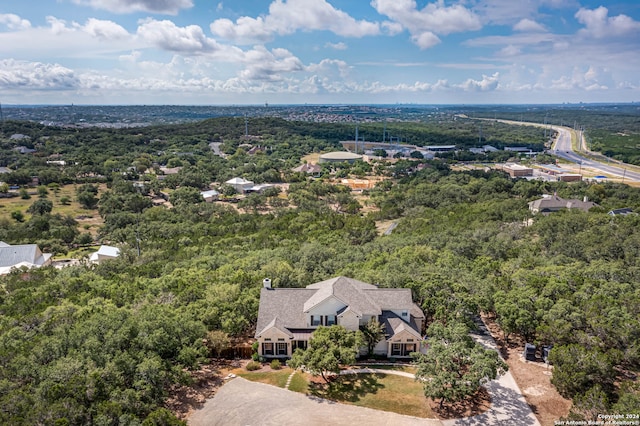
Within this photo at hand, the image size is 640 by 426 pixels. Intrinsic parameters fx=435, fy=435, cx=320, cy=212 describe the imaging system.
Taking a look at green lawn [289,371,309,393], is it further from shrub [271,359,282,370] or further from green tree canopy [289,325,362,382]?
shrub [271,359,282,370]

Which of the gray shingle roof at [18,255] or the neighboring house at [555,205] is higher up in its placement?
the neighboring house at [555,205]

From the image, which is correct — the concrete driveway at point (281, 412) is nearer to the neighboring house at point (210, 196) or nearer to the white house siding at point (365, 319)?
the white house siding at point (365, 319)

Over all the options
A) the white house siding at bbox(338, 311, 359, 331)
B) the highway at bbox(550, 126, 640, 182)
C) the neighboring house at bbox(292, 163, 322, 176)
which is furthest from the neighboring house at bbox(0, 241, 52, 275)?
the highway at bbox(550, 126, 640, 182)

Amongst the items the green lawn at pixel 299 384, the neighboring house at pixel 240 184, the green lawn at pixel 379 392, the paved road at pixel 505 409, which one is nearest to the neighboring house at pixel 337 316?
the green lawn at pixel 299 384

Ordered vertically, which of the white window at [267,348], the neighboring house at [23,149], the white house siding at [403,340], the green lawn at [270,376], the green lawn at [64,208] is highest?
the neighboring house at [23,149]

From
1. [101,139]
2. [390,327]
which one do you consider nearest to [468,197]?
[390,327]

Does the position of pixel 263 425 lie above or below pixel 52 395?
below

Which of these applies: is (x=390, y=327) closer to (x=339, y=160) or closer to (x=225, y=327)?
(x=225, y=327)
